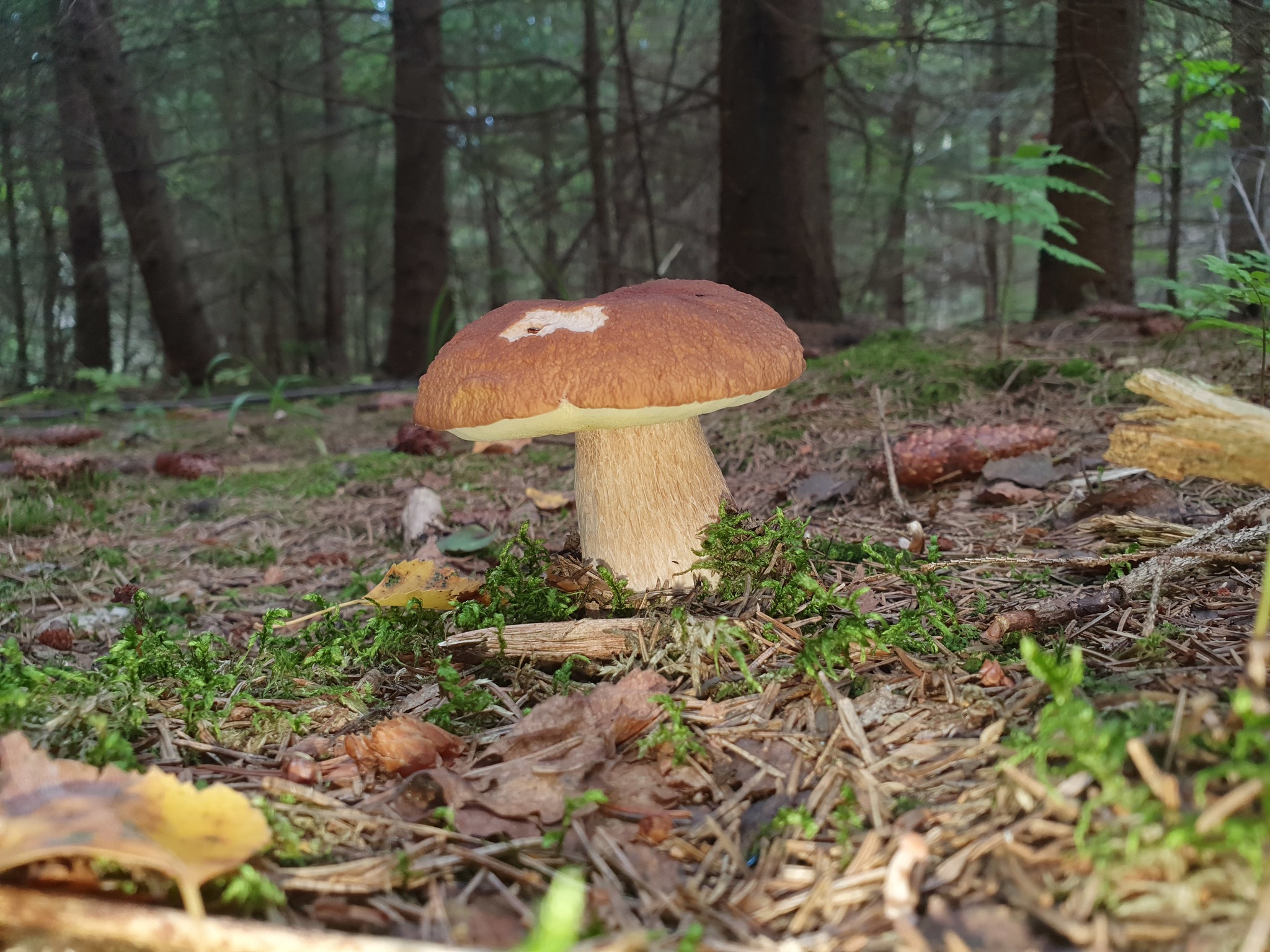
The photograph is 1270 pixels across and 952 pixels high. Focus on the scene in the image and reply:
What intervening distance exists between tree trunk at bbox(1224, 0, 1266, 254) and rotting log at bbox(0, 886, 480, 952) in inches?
156

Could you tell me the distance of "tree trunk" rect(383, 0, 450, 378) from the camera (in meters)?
8.88

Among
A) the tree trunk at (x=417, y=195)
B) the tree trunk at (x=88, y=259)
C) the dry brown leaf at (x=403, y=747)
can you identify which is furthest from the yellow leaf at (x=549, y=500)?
the tree trunk at (x=88, y=259)

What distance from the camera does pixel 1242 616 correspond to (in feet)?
5.48

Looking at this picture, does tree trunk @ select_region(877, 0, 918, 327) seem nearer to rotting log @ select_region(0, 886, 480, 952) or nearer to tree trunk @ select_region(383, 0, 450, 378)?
tree trunk @ select_region(383, 0, 450, 378)

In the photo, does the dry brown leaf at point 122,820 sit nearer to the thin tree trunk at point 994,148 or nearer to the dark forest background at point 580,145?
the dark forest background at point 580,145

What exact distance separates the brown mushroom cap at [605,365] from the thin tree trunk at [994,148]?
6326mm

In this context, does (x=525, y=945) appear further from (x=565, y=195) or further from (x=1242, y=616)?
(x=565, y=195)

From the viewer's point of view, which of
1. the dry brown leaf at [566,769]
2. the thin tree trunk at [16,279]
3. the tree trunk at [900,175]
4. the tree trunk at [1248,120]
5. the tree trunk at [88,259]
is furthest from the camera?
the thin tree trunk at [16,279]

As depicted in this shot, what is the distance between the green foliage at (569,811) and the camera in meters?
1.19

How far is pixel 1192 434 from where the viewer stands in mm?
1577

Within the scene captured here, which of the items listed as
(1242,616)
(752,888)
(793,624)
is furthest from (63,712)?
(1242,616)

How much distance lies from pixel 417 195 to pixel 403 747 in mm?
9317

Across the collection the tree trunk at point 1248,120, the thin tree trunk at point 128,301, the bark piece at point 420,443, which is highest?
the thin tree trunk at point 128,301

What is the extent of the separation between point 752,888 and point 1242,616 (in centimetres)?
132
